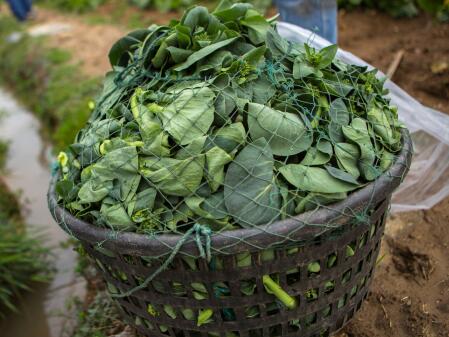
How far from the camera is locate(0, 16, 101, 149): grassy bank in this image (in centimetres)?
394

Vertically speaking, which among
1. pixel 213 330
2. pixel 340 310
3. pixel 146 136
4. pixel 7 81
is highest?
pixel 146 136

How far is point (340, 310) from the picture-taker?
1.69 meters

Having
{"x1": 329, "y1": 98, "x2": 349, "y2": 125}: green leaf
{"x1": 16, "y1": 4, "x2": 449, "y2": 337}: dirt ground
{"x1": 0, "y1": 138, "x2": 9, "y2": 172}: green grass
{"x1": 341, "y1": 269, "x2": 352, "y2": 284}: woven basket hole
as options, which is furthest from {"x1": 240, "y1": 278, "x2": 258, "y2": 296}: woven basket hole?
{"x1": 0, "y1": 138, "x2": 9, "y2": 172}: green grass

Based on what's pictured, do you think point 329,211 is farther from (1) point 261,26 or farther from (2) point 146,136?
(1) point 261,26

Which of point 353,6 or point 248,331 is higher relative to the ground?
point 248,331

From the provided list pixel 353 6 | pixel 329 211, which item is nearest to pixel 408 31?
pixel 353 6

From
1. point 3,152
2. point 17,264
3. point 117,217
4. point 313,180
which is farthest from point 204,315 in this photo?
point 3,152

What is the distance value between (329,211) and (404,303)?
89 cm

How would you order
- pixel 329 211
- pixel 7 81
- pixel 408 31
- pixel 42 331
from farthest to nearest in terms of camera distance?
pixel 7 81
pixel 408 31
pixel 42 331
pixel 329 211

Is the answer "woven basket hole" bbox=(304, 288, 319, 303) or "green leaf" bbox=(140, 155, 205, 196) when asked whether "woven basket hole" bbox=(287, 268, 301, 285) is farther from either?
"green leaf" bbox=(140, 155, 205, 196)

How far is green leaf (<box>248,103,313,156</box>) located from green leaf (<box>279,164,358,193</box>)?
0.06 metres

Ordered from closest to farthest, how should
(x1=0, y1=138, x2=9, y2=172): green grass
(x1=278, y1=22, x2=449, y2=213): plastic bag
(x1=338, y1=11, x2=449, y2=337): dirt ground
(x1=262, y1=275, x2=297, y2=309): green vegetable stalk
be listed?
(x1=262, y1=275, x2=297, y2=309): green vegetable stalk
(x1=338, y1=11, x2=449, y2=337): dirt ground
(x1=278, y1=22, x2=449, y2=213): plastic bag
(x1=0, y1=138, x2=9, y2=172): green grass

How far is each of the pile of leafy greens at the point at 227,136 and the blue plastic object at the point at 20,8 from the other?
6.58 m

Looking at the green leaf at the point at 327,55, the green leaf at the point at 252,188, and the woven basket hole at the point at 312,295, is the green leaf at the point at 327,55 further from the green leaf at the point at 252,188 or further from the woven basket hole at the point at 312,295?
the woven basket hole at the point at 312,295
